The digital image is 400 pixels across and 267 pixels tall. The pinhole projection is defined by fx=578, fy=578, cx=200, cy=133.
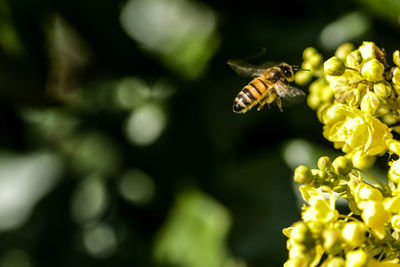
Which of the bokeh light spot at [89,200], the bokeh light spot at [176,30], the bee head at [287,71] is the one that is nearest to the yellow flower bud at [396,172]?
the bee head at [287,71]

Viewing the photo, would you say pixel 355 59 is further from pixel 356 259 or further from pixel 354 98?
pixel 356 259

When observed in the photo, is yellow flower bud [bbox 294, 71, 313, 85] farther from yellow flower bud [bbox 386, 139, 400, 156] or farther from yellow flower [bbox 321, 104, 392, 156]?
yellow flower bud [bbox 386, 139, 400, 156]

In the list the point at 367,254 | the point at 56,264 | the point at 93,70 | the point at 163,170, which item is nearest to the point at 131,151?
the point at 163,170

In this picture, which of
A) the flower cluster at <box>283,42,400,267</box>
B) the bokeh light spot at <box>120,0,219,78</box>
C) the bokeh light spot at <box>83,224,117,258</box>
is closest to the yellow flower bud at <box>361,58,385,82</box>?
the flower cluster at <box>283,42,400,267</box>

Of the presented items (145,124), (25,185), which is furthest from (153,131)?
(25,185)

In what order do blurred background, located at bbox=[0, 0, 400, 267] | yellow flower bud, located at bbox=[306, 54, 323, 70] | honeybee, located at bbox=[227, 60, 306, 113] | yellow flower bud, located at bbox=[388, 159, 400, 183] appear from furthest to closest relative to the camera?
blurred background, located at bbox=[0, 0, 400, 267] < honeybee, located at bbox=[227, 60, 306, 113] < yellow flower bud, located at bbox=[306, 54, 323, 70] < yellow flower bud, located at bbox=[388, 159, 400, 183]

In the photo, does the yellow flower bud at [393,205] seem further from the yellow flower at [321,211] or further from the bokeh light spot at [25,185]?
the bokeh light spot at [25,185]

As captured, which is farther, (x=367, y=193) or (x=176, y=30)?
(x=176, y=30)
